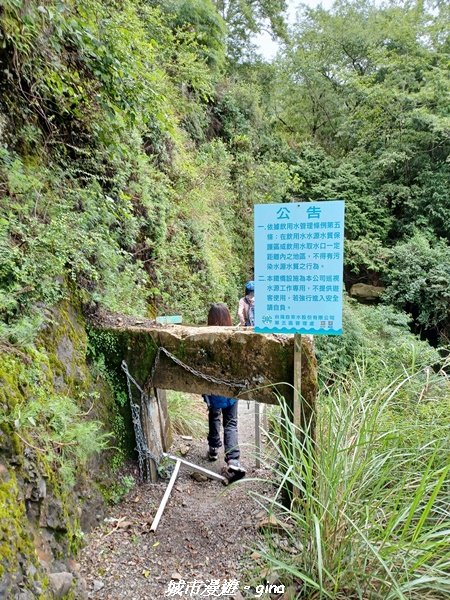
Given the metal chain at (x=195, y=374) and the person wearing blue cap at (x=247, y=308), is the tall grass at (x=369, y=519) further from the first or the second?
the person wearing blue cap at (x=247, y=308)

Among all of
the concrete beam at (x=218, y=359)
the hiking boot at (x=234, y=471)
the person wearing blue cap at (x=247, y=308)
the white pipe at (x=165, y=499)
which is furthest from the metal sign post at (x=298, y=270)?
the person wearing blue cap at (x=247, y=308)

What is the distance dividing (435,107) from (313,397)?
11105 millimetres

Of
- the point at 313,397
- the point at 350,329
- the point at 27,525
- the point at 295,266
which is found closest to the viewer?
the point at 27,525

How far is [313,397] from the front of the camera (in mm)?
2299

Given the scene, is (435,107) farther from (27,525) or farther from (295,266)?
(27,525)

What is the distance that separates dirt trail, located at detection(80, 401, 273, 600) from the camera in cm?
188

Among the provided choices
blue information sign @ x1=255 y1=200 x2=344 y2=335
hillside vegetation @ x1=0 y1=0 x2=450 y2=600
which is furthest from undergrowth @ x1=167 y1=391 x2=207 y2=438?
blue information sign @ x1=255 y1=200 x2=344 y2=335

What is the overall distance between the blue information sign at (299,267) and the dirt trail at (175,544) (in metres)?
0.74

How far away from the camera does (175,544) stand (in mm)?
2227

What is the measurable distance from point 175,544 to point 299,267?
1.81 metres

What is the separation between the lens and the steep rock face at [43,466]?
1326 millimetres

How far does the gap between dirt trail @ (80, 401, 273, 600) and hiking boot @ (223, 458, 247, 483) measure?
0.25 ft

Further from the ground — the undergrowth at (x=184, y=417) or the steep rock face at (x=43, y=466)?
the steep rock face at (x=43, y=466)

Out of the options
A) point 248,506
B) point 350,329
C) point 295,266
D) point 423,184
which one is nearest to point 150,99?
point 295,266
